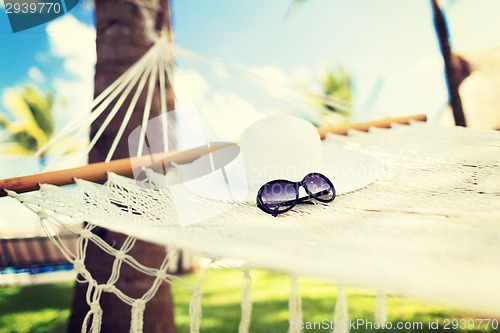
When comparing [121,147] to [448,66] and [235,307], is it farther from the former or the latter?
[235,307]

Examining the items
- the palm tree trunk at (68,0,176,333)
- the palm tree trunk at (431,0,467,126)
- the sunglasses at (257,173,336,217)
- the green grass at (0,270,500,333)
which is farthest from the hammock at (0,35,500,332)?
the green grass at (0,270,500,333)

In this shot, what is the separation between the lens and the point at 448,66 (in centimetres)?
220

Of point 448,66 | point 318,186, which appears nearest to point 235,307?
point 448,66

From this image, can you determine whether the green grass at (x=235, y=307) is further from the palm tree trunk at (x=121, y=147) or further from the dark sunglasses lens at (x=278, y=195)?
the dark sunglasses lens at (x=278, y=195)

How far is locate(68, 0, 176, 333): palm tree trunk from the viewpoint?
1386 mm

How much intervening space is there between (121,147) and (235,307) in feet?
6.96

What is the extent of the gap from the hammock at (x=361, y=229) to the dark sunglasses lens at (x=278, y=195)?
26 mm

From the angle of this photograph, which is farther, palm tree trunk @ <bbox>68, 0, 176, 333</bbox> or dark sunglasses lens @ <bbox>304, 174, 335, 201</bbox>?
palm tree trunk @ <bbox>68, 0, 176, 333</bbox>

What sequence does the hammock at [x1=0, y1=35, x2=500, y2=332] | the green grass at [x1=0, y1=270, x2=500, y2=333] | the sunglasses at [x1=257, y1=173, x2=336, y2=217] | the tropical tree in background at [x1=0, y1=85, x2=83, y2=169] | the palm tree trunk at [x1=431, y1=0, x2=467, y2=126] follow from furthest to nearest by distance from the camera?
1. the tropical tree in background at [x1=0, y1=85, x2=83, y2=169]
2. the green grass at [x1=0, y1=270, x2=500, y2=333]
3. the palm tree trunk at [x1=431, y1=0, x2=467, y2=126]
4. the sunglasses at [x1=257, y1=173, x2=336, y2=217]
5. the hammock at [x1=0, y1=35, x2=500, y2=332]

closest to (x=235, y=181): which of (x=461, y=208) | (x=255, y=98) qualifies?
(x=461, y=208)

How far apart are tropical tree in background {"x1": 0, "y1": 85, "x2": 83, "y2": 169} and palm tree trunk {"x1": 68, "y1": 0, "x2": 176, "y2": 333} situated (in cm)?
686

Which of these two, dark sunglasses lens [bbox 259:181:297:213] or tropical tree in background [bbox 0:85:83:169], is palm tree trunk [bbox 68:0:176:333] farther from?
tropical tree in background [bbox 0:85:83:169]

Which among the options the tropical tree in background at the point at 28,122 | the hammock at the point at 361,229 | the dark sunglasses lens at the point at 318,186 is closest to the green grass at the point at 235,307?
the hammock at the point at 361,229

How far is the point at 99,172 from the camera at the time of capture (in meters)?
0.98
